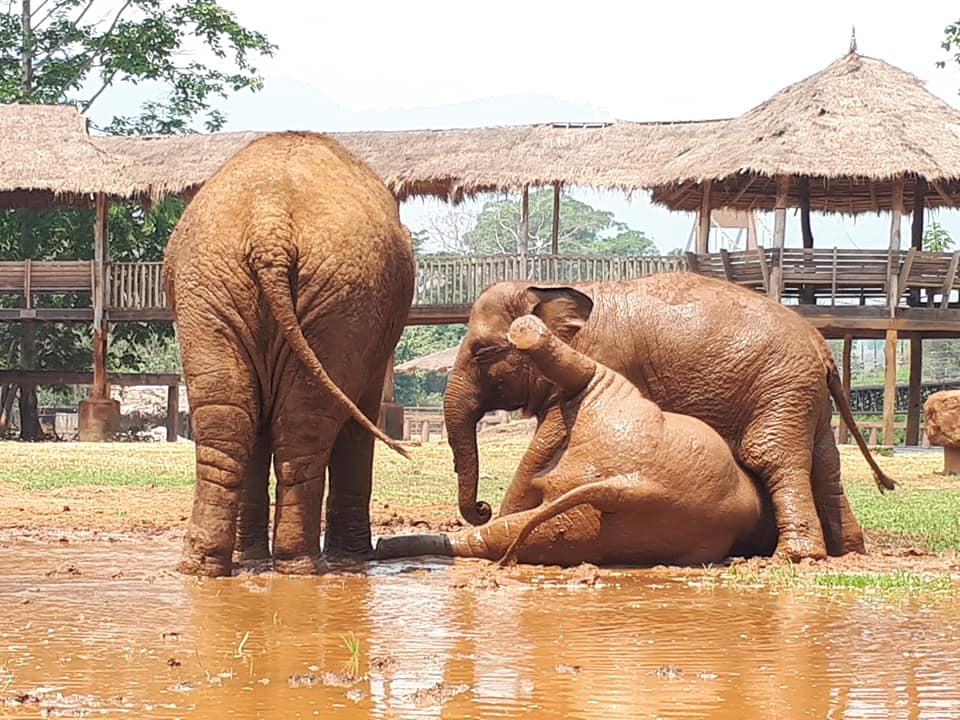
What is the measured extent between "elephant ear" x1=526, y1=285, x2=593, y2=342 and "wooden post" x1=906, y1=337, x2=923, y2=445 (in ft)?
64.8

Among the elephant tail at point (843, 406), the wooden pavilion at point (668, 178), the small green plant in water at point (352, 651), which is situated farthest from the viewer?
the wooden pavilion at point (668, 178)

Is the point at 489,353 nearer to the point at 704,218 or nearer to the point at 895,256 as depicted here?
the point at 895,256

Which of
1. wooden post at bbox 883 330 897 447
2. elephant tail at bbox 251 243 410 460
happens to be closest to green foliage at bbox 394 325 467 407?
wooden post at bbox 883 330 897 447

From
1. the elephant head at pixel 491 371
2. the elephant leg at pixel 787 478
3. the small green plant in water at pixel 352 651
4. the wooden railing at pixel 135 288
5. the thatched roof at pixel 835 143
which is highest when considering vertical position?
the thatched roof at pixel 835 143

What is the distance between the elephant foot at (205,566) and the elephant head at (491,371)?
1.80 m

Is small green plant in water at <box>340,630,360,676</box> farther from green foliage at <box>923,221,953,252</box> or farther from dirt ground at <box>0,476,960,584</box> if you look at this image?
green foliage at <box>923,221,953,252</box>

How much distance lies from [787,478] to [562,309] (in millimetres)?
1497

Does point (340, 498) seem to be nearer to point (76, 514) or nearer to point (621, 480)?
point (621, 480)

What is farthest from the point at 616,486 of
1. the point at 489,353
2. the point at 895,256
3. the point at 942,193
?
the point at 942,193

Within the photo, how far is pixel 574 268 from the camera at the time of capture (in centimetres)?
2703

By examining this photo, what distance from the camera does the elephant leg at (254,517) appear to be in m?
8.14

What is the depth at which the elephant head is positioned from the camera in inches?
345

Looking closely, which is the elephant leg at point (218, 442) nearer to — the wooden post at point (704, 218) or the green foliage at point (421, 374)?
the wooden post at point (704, 218)

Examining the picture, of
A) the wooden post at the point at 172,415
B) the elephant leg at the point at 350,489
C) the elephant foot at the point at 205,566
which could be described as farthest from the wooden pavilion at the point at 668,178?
the elephant foot at the point at 205,566
